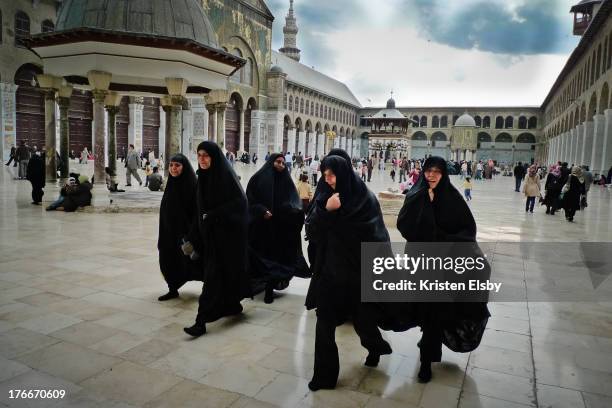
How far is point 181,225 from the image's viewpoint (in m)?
4.53

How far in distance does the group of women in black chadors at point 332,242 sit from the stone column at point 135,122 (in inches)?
936

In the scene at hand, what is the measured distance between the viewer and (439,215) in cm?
321

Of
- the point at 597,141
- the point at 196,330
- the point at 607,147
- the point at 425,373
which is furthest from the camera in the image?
the point at 597,141

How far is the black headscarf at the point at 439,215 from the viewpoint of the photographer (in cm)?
317

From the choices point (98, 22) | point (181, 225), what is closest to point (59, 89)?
point (98, 22)

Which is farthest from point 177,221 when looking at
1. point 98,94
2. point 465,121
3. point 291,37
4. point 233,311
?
point 465,121

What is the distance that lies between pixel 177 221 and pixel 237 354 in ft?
5.25

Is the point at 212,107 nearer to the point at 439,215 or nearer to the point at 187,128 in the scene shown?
the point at 439,215

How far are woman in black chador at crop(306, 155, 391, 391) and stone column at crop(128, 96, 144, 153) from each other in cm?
2545

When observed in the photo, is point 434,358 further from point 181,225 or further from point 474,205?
point 474,205

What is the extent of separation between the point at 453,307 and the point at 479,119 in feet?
220

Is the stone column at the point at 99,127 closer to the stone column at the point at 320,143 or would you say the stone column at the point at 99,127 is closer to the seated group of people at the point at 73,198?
the seated group of people at the point at 73,198

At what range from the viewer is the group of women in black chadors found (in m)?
2.93

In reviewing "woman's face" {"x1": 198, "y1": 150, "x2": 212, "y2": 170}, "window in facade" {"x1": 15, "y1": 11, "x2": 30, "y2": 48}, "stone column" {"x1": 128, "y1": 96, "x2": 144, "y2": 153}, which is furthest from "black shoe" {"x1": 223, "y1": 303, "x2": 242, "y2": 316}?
"stone column" {"x1": 128, "y1": 96, "x2": 144, "y2": 153}
